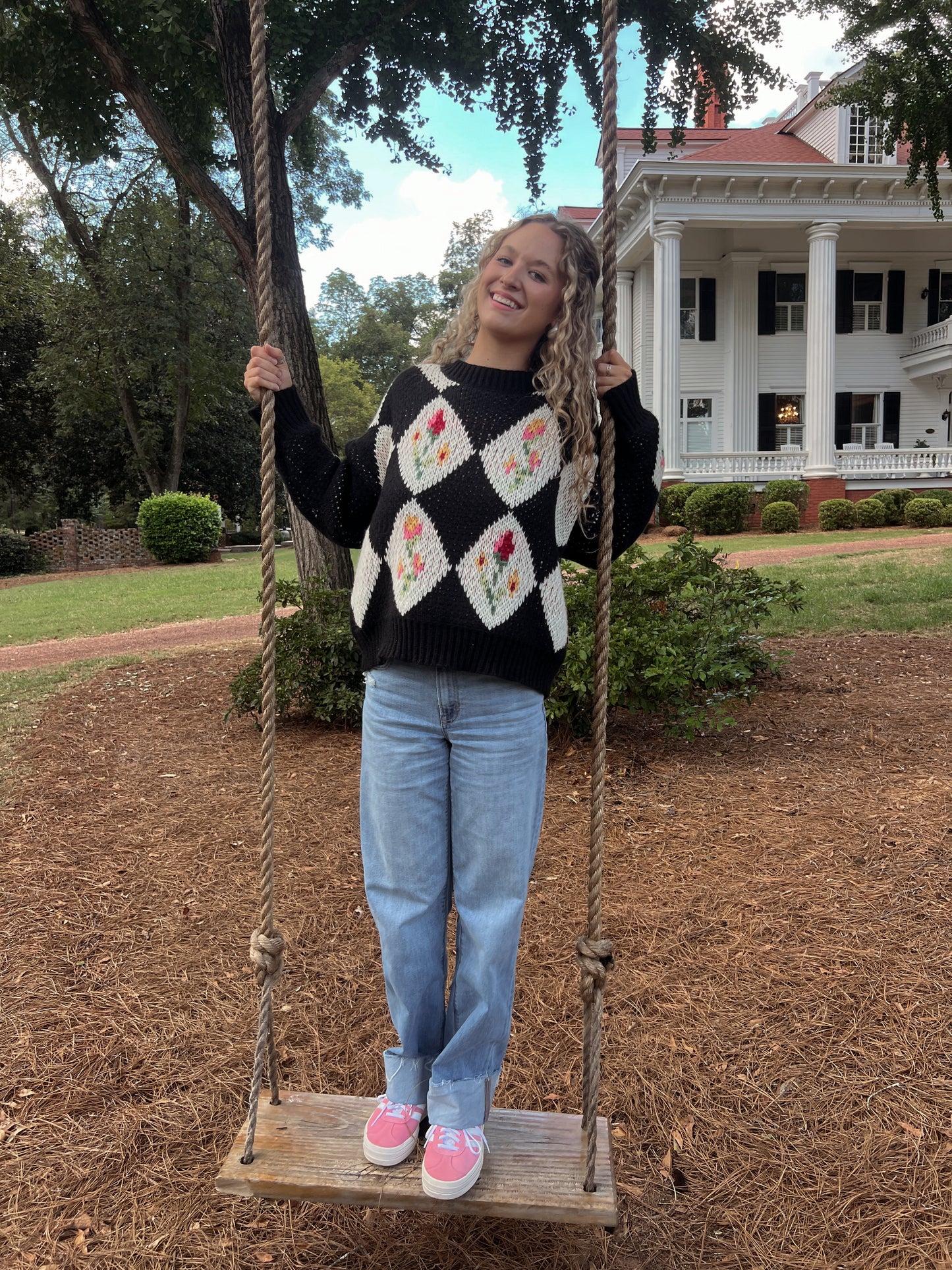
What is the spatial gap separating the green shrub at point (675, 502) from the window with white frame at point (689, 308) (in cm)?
530

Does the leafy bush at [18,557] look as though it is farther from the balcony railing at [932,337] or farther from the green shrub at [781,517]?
the balcony railing at [932,337]

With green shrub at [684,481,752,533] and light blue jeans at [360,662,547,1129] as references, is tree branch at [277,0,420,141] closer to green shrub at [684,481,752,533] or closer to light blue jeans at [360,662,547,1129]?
light blue jeans at [360,662,547,1129]

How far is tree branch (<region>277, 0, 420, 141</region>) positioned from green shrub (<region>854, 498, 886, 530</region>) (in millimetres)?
14538

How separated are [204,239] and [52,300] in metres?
4.32

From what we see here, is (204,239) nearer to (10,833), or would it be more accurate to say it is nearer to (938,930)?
(10,833)

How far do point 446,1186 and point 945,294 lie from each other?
25860mm

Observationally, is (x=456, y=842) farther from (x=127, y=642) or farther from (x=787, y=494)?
(x=787, y=494)

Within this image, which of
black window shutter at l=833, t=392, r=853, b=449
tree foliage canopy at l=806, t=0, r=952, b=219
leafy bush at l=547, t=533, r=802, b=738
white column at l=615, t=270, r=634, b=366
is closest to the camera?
leafy bush at l=547, t=533, r=802, b=738

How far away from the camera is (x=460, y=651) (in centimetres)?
179

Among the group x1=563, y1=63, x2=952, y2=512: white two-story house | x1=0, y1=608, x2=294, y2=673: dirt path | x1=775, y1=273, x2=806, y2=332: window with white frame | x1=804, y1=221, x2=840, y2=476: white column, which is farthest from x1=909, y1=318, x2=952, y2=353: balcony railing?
x1=0, y1=608, x2=294, y2=673: dirt path

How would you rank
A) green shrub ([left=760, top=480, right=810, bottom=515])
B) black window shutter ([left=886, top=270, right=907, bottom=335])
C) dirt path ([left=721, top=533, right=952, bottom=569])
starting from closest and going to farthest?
dirt path ([left=721, top=533, right=952, bottom=569]), green shrub ([left=760, top=480, right=810, bottom=515]), black window shutter ([left=886, top=270, right=907, bottom=335])

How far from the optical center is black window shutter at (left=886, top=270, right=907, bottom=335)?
875 inches

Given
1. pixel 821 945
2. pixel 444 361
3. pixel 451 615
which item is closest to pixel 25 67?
pixel 444 361

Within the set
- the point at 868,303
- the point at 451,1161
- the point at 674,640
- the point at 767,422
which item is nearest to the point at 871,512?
the point at 767,422
